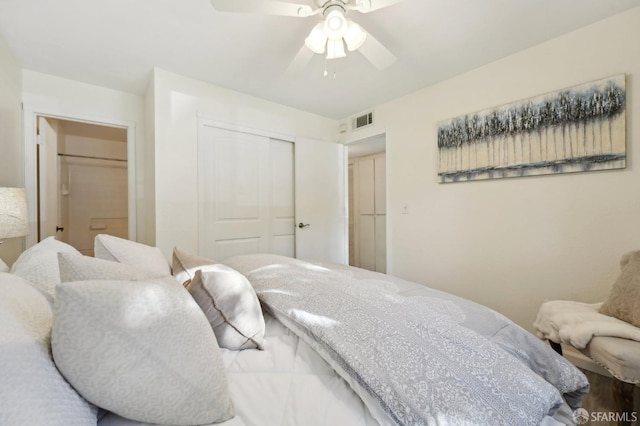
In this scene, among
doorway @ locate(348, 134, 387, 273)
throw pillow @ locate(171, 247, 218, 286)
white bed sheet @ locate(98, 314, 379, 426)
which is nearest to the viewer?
white bed sheet @ locate(98, 314, 379, 426)

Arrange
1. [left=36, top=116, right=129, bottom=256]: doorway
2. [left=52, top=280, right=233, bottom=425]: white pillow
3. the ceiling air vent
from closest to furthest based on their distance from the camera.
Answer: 1. [left=52, top=280, right=233, bottom=425]: white pillow
2. the ceiling air vent
3. [left=36, top=116, right=129, bottom=256]: doorway

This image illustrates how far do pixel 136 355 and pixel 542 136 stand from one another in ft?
8.50

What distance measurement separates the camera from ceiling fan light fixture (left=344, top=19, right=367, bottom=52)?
1421 mm

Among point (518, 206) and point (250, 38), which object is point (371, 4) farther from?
point (518, 206)

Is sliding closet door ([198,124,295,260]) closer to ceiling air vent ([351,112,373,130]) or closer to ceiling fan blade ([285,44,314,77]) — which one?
ceiling air vent ([351,112,373,130])

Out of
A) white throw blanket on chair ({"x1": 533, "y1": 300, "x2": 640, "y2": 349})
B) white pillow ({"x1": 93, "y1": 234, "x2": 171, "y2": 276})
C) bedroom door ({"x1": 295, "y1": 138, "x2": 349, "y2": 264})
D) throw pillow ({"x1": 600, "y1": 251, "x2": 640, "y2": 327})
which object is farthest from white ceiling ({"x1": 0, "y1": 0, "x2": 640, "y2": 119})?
white throw blanket on chair ({"x1": 533, "y1": 300, "x2": 640, "y2": 349})

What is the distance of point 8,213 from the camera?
54.4 inches

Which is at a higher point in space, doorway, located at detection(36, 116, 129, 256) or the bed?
doorway, located at detection(36, 116, 129, 256)

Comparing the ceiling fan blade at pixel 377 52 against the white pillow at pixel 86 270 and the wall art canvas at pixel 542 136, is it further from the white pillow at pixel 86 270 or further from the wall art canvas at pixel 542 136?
the white pillow at pixel 86 270

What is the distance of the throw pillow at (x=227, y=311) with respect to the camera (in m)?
0.87

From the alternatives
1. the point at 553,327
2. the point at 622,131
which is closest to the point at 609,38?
the point at 622,131

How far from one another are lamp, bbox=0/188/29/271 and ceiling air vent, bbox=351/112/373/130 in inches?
120

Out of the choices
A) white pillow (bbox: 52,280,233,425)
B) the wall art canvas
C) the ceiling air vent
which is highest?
the ceiling air vent

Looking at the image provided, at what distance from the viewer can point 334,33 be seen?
1425 millimetres
